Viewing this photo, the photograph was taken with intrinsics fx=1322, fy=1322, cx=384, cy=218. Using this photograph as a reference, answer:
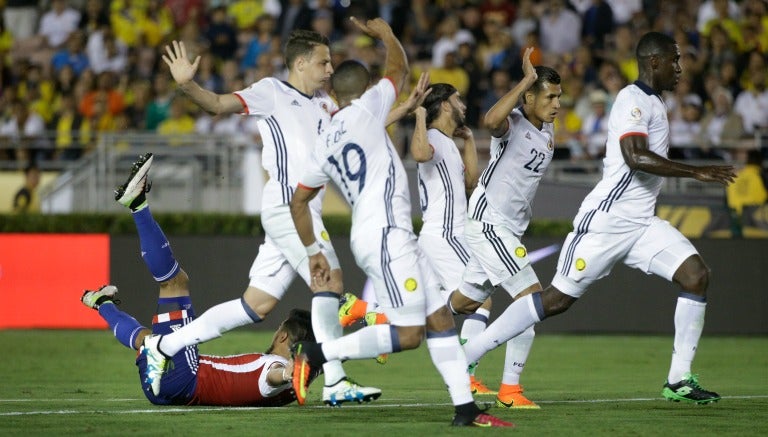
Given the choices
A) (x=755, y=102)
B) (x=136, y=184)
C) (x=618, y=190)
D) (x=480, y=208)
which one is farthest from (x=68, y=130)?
(x=618, y=190)

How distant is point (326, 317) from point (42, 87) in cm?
1609

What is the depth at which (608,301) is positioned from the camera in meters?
16.8

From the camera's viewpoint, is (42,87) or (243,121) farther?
(42,87)

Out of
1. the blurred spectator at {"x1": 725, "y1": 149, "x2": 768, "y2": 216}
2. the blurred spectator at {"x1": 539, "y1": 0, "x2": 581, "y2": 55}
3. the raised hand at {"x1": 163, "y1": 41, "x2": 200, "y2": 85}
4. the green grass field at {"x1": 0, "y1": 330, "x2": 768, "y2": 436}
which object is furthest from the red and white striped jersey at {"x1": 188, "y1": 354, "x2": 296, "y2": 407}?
the blurred spectator at {"x1": 539, "y1": 0, "x2": 581, "y2": 55}

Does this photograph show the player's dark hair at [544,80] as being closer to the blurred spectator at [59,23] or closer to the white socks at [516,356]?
the white socks at [516,356]

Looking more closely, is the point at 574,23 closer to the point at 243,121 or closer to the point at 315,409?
the point at 243,121

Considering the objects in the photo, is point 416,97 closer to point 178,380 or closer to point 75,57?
point 178,380

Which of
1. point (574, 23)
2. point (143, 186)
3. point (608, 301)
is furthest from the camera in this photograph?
point (574, 23)

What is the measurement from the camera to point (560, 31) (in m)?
22.1

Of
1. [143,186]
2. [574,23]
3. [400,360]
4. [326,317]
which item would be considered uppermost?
[574,23]

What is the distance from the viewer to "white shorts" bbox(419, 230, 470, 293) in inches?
442

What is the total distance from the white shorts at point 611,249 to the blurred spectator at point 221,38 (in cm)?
1474

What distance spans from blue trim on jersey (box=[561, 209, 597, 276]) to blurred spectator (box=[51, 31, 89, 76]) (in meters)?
→ 16.2

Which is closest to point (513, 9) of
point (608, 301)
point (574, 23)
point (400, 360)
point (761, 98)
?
point (574, 23)
